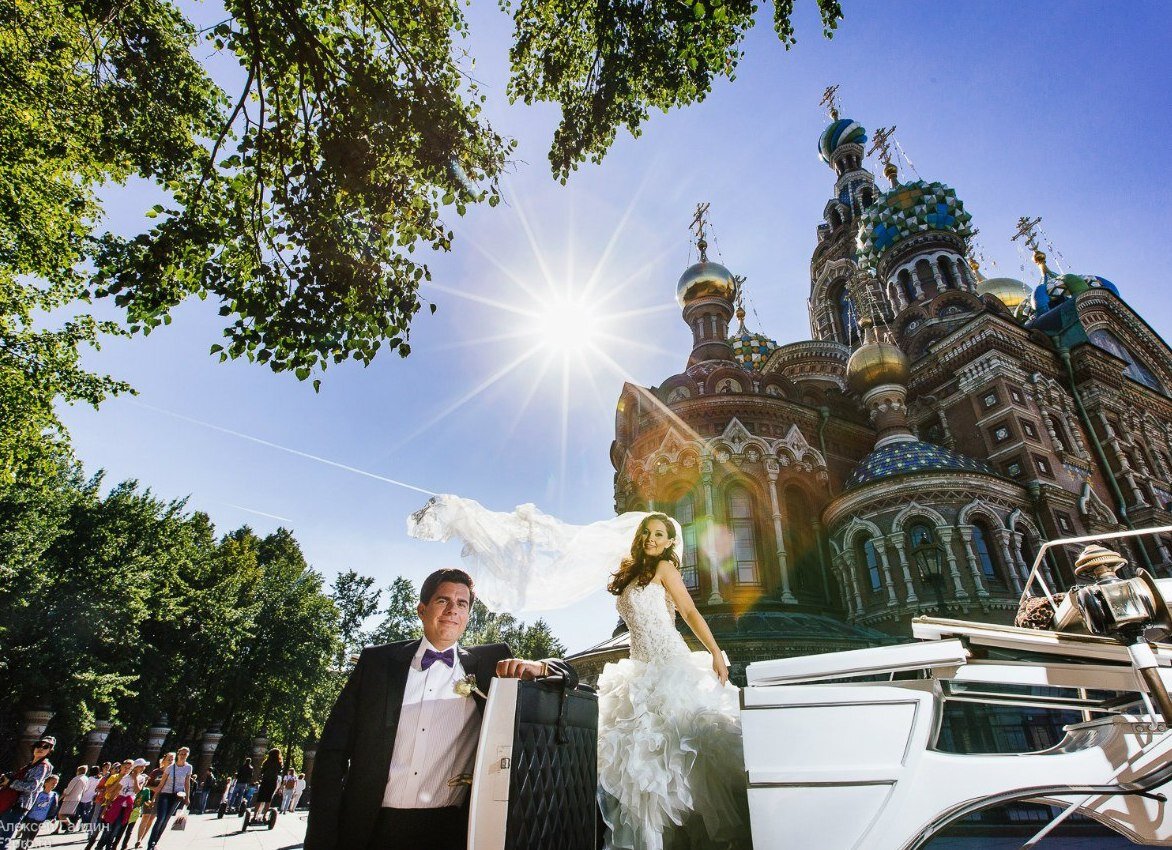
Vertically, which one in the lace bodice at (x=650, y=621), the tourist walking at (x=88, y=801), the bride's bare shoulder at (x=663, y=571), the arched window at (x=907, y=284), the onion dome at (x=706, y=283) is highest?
the arched window at (x=907, y=284)

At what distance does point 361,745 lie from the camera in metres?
2.52

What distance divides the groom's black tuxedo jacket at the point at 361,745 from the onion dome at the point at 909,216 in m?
31.6

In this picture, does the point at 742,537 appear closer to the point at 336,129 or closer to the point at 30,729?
the point at 336,129

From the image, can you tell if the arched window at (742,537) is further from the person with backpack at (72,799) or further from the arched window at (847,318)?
the arched window at (847,318)

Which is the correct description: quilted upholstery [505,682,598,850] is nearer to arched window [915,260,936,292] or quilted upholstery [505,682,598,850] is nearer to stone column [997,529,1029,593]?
stone column [997,529,1029,593]

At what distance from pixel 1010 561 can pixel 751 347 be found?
55.9ft

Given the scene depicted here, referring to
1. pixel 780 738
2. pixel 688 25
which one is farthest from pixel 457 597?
pixel 688 25

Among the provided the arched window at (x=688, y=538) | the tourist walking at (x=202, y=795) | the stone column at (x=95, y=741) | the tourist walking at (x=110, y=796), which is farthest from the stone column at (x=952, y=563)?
the stone column at (x=95, y=741)

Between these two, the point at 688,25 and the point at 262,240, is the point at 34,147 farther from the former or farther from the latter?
the point at 688,25

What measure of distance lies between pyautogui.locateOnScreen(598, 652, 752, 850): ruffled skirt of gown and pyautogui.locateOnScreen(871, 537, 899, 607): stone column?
1469cm

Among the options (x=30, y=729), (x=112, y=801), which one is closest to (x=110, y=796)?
(x=112, y=801)

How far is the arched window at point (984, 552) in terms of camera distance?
16.4 m

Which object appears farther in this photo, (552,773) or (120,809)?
(120,809)

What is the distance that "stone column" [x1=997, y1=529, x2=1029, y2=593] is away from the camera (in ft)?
53.3
